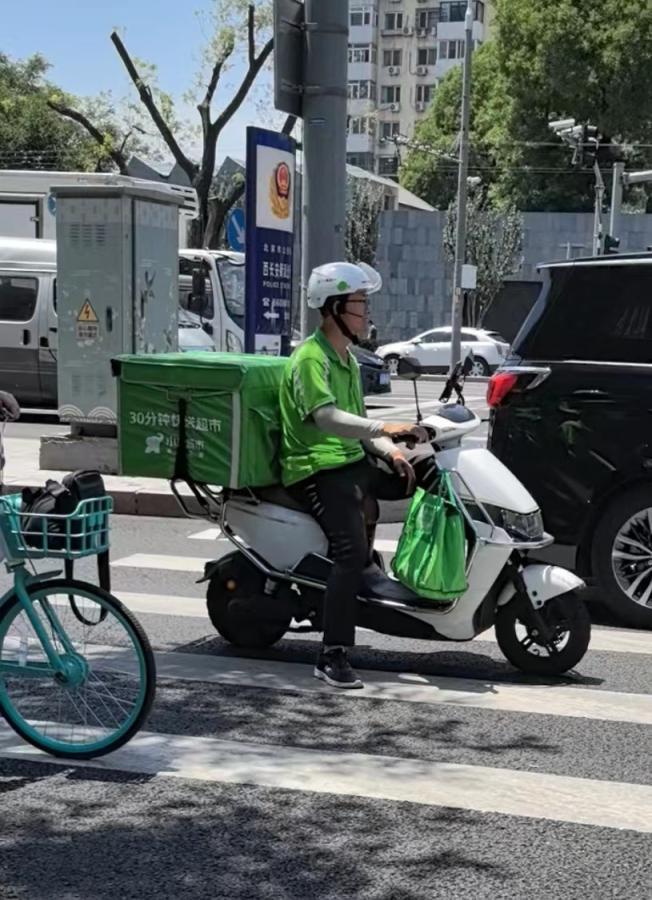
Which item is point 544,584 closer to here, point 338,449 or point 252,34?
point 338,449

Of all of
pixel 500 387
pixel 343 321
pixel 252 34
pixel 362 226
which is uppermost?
pixel 252 34

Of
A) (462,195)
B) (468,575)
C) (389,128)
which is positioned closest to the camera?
(468,575)

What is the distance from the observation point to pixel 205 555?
343 inches

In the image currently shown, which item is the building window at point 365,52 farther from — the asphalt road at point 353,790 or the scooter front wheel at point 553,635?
the scooter front wheel at point 553,635

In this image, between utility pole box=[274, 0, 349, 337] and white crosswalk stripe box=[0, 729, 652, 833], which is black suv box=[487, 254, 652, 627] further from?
utility pole box=[274, 0, 349, 337]

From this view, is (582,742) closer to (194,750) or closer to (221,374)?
(194,750)

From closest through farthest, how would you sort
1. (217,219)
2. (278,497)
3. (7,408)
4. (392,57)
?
(7,408)
(278,497)
(217,219)
(392,57)

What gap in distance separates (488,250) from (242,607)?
137ft

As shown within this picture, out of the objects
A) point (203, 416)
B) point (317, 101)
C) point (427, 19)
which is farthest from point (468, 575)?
point (427, 19)

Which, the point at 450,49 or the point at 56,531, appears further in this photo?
the point at 450,49

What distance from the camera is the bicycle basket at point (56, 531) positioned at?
4266mm

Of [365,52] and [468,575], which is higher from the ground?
[365,52]

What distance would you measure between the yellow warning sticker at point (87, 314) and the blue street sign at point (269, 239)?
5.67 feet

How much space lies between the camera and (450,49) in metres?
79.6
